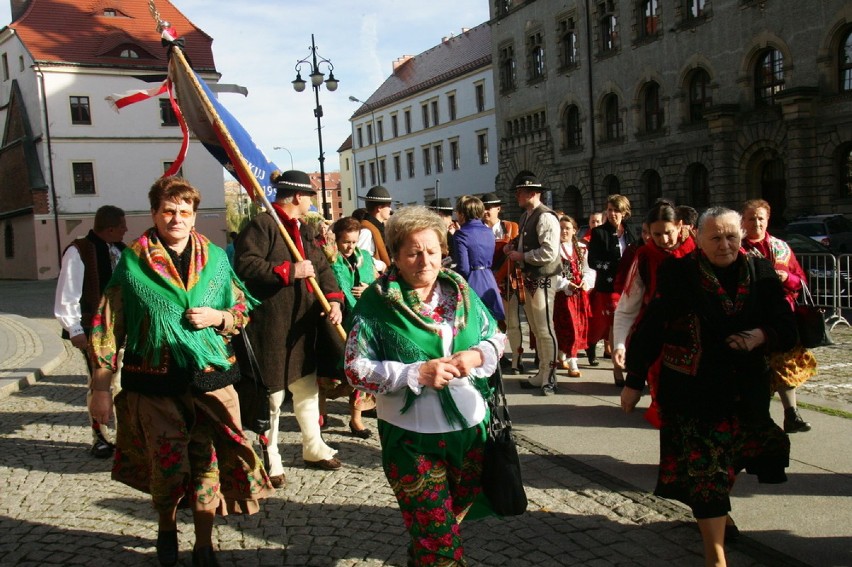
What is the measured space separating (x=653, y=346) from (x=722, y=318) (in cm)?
35

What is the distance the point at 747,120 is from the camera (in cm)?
2994

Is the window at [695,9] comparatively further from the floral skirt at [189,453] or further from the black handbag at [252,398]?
the floral skirt at [189,453]

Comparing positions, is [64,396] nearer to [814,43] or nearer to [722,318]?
[722,318]

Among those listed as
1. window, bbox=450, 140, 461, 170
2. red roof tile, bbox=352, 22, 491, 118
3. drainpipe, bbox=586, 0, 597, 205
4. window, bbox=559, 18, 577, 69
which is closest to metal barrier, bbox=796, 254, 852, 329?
drainpipe, bbox=586, 0, 597, 205

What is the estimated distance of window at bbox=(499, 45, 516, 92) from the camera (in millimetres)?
45906

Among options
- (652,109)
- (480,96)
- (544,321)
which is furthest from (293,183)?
(480,96)

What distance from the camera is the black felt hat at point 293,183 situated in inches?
215

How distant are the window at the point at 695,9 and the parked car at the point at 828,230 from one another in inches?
510

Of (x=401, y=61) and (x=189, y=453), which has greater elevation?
(x=401, y=61)

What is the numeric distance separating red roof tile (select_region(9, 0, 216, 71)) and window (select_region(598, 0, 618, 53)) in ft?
70.4

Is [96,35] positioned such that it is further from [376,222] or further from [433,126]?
[376,222]

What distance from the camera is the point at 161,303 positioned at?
12.5 feet

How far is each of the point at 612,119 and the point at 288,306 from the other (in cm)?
3542

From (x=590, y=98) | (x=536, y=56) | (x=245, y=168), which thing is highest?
(x=536, y=56)
